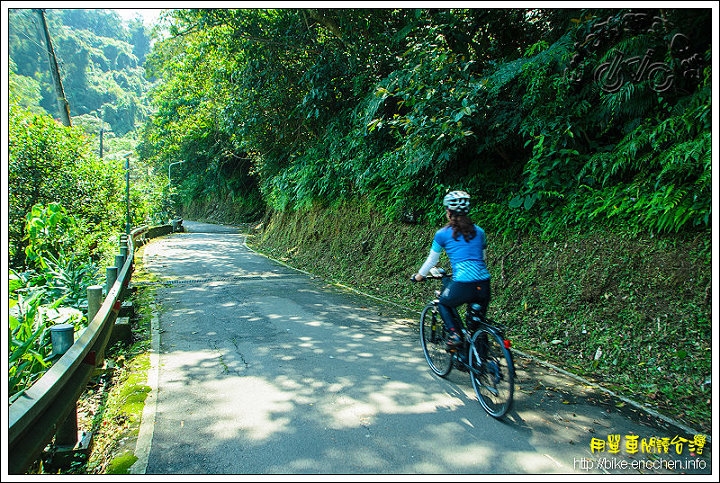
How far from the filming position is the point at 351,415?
4207 millimetres

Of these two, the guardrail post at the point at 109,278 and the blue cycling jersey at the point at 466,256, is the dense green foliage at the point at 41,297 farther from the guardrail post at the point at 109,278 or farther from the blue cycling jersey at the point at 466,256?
the blue cycling jersey at the point at 466,256

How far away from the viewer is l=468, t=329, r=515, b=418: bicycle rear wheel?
4129mm

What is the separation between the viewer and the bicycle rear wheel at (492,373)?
13.5 ft

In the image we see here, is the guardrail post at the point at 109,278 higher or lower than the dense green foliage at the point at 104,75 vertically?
lower

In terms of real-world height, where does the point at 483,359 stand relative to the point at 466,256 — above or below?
below

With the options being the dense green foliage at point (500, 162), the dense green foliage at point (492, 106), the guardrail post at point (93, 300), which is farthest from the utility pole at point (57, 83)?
the guardrail post at point (93, 300)

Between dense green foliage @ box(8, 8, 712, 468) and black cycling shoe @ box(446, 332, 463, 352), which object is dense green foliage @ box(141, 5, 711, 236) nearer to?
dense green foliage @ box(8, 8, 712, 468)

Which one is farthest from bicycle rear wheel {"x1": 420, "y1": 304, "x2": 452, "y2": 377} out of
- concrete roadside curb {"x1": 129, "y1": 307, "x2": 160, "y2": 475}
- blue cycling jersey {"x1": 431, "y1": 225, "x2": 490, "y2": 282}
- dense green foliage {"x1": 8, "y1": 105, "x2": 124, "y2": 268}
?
dense green foliage {"x1": 8, "y1": 105, "x2": 124, "y2": 268}

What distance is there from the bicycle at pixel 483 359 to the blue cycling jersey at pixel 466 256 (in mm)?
305

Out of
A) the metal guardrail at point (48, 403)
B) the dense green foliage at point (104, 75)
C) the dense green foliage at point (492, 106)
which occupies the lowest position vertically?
the metal guardrail at point (48, 403)

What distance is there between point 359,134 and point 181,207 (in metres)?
49.6

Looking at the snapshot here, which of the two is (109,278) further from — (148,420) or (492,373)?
(492,373)

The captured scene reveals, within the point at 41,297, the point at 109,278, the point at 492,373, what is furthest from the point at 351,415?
the point at 41,297

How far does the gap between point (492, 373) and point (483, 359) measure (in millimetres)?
207
